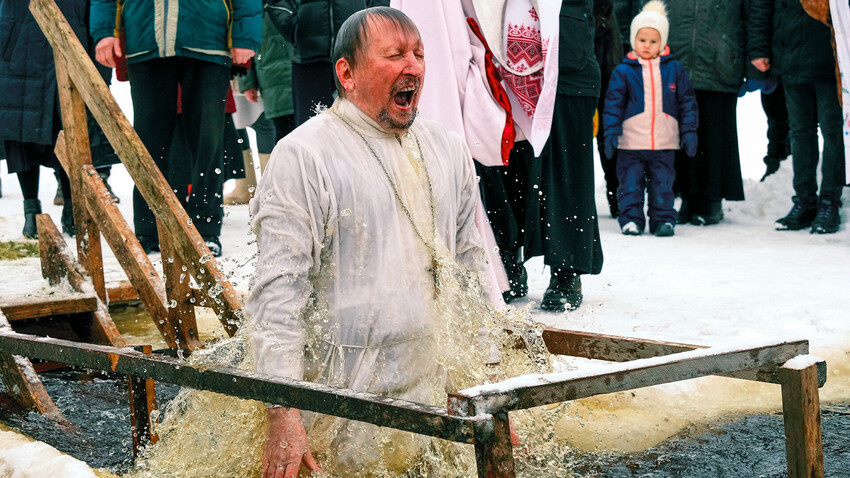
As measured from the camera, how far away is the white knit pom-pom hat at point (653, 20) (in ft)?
26.4

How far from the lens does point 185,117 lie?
650 cm

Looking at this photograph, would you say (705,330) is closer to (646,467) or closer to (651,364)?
(646,467)

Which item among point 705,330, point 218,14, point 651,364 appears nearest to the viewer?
point 651,364

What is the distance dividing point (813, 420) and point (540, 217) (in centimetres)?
281

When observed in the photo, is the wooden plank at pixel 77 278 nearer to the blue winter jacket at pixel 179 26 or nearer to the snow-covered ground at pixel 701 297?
the snow-covered ground at pixel 701 297

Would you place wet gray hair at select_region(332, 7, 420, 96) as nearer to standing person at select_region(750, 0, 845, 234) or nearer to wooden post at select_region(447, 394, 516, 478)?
wooden post at select_region(447, 394, 516, 478)

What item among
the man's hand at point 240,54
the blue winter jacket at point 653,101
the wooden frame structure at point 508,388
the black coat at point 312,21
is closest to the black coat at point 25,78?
the man's hand at point 240,54

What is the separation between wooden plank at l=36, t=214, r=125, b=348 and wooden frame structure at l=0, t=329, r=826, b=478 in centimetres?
174

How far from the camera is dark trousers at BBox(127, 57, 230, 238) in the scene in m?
6.29

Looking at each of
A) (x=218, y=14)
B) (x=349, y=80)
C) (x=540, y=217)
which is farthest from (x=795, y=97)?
(x=349, y=80)

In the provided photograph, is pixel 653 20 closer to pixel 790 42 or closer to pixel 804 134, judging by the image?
pixel 790 42

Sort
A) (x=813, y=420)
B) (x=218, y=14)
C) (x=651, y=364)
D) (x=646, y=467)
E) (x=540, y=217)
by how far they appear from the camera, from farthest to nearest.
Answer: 1. (x=218, y=14)
2. (x=540, y=217)
3. (x=646, y=467)
4. (x=813, y=420)
5. (x=651, y=364)

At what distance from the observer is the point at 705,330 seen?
4.87 m

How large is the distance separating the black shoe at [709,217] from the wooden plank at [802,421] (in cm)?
653
